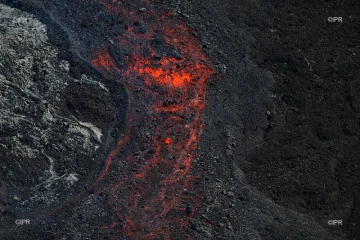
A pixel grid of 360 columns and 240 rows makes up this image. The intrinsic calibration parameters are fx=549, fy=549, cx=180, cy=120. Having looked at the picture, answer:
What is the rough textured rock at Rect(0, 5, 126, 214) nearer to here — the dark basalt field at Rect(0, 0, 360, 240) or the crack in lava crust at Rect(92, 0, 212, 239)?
the dark basalt field at Rect(0, 0, 360, 240)

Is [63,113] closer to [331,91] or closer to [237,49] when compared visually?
[237,49]

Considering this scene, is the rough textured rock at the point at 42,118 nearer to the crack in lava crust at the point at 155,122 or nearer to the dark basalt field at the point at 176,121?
the dark basalt field at the point at 176,121

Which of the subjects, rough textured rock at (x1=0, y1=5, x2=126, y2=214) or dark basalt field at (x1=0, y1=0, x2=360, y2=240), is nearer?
dark basalt field at (x1=0, y1=0, x2=360, y2=240)

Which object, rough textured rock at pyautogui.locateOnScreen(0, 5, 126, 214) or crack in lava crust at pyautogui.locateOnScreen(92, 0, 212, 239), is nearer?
crack in lava crust at pyautogui.locateOnScreen(92, 0, 212, 239)

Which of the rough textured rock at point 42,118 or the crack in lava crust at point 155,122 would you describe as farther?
the rough textured rock at point 42,118

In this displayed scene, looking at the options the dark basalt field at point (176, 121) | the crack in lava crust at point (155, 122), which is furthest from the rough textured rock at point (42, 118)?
the crack in lava crust at point (155, 122)

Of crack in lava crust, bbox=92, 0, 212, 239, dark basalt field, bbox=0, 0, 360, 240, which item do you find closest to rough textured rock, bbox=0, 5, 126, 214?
dark basalt field, bbox=0, 0, 360, 240

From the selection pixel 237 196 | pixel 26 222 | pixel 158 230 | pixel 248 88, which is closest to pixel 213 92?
pixel 248 88
